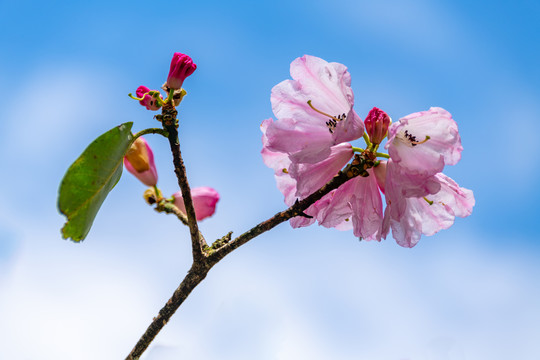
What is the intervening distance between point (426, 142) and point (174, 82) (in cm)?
83

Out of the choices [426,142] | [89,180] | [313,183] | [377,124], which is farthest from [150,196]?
[426,142]

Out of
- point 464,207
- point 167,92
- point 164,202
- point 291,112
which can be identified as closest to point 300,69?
point 291,112

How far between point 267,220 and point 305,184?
0.17 meters

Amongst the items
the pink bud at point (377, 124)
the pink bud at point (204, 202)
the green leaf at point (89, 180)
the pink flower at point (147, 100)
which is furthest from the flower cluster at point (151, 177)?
the pink bud at point (377, 124)

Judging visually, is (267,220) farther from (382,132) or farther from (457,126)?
(457,126)

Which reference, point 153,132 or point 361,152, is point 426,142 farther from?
point 153,132

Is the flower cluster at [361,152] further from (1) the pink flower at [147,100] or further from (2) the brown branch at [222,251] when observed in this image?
(1) the pink flower at [147,100]

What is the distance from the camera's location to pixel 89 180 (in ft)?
4.99

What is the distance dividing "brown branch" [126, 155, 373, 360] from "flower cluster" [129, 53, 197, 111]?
20.2 inches

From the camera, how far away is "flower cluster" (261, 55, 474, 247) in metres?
1.55

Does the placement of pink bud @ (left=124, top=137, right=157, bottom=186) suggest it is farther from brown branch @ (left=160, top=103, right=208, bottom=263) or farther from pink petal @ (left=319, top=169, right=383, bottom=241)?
pink petal @ (left=319, top=169, right=383, bottom=241)

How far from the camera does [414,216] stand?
1717 millimetres

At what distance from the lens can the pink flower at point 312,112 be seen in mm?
1579

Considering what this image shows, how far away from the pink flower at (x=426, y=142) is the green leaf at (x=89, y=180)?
82 cm
